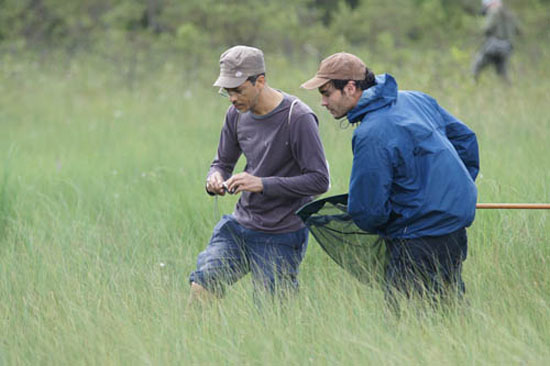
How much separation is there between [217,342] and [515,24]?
10.5 m

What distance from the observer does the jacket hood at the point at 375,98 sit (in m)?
3.44

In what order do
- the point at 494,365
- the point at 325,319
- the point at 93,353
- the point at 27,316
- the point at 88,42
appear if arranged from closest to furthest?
the point at 494,365 < the point at 93,353 < the point at 325,319 < the point at 27,316 < the point at 88,42

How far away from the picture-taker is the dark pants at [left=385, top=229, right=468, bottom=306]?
355 centimetres

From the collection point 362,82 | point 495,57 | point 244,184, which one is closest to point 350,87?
point 362,82

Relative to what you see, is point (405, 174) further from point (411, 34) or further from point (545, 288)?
point (411, 34)

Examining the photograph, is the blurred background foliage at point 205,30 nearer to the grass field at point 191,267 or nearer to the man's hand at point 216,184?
the grass field at point 191,267

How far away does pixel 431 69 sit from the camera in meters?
11.7

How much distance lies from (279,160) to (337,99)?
0.50 metres

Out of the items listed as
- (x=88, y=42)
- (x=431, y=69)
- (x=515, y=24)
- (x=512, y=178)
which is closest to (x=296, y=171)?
(x=512, y=178)

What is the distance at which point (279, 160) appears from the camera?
388 cm

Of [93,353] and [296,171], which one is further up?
[296,171]

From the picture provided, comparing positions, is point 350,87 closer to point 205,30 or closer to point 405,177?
point 405,177

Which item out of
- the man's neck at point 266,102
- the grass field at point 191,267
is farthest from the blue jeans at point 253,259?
the man's neck at point 266,102

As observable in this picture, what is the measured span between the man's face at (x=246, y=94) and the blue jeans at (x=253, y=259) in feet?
2.13
